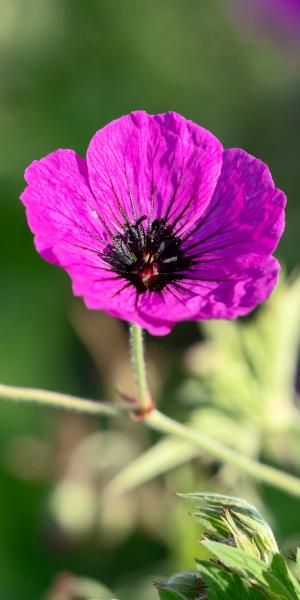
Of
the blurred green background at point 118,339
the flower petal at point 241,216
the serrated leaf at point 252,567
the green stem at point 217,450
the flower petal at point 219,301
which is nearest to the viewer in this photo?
the serrated leaf at point 252,567

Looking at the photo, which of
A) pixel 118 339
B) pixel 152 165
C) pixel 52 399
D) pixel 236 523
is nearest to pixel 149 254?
pixel 152 165

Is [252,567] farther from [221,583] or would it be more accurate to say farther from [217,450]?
[217,450]

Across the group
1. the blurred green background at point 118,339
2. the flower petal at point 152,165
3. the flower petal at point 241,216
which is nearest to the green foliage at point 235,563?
the flower petal at point 241,216

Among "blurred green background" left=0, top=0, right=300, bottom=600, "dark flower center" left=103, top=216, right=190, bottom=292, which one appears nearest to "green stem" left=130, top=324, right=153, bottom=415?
"dark flower center" left=103, top=216, right=190, bottom=292

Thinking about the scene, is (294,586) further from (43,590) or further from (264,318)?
(43,590)

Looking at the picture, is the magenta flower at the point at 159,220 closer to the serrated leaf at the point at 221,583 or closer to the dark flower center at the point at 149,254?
the dark flower center at the point at 149,254

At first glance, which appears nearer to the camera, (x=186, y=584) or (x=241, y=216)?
(x=186, y=584)
